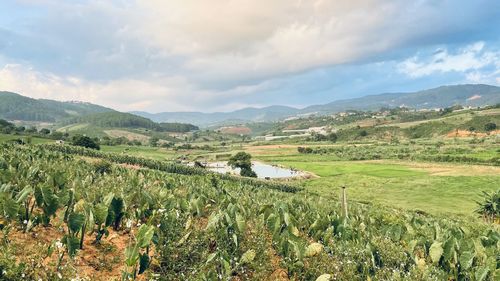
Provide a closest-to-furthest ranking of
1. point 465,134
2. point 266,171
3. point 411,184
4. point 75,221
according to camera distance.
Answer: point 75,221
point 411,184
point 266,171
point 465,134

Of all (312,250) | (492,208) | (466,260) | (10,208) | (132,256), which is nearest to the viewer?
(132,256)

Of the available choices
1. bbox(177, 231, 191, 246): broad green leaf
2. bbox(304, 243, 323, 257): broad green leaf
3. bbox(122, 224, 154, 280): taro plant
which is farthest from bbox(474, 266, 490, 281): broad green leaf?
bbox(122, 224, 154, 280): taro plant

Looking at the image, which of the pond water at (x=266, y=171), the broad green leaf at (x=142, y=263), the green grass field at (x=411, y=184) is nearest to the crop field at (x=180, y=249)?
the broad green leaf at (x=142, y=263)

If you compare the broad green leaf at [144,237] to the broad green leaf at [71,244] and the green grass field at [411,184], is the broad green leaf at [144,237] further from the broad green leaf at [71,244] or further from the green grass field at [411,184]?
the green grass field at [411,184]

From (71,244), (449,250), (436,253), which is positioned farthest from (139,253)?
(449,250)

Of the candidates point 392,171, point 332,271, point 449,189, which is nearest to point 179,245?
point 332,271

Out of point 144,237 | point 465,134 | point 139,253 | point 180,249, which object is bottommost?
point 465,134

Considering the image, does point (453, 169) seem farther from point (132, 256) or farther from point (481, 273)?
point (132, 256)

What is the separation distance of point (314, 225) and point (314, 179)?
72250 millimetres

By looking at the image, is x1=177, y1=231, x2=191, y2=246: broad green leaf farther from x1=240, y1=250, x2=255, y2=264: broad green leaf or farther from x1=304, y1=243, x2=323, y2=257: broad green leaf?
x1=304, y1=243, x2=323, y2=257: broad green leaf

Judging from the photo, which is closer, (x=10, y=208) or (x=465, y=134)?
(x=10, y=208)

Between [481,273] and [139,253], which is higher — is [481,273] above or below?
below

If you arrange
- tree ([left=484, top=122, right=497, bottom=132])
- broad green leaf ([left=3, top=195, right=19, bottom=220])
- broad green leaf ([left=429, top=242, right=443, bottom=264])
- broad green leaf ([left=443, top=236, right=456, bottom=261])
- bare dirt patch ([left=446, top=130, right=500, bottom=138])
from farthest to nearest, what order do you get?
tree ([left=484, top=122, right=497, bottom=132]), bare dirt patch ([left=446, top=130, right=500, bottom=138]), broad green leaf ([left=443, top=236, right=456, bottom=261]), broad green leaf ([left=429, top=242, right=443, bottom=264]), broad green leaf ([left=3, top=195, right=19, bottom=220])

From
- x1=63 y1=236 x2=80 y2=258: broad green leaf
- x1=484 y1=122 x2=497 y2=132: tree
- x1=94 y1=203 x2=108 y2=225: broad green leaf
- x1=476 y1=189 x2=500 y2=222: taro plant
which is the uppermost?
x1=94 y1=203 x2=108 y2=225: broad green leaf
